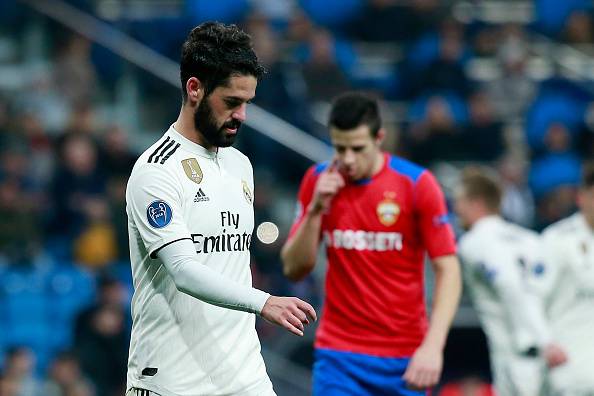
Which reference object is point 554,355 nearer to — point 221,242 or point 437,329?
point 437,329

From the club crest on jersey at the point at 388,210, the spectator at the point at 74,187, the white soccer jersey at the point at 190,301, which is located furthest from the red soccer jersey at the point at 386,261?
the spectator at the point at 74,187

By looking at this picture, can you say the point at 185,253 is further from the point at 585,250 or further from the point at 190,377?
the point at 585,250

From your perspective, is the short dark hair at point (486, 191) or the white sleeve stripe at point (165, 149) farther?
the short dark hair at point (486, 191)

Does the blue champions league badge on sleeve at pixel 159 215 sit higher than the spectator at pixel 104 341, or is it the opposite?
the blue champions league badge on sleeve at pixel 159 215

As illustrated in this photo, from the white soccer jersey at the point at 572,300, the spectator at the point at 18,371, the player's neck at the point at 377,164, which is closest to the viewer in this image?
the player's neck at the point at 377,164

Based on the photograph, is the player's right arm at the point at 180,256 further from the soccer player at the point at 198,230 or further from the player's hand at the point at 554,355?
the player's hand at the point at 554,355

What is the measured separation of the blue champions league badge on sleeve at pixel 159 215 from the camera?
4.05 m

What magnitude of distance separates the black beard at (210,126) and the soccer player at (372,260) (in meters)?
1.54

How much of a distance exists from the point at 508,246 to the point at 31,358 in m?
4.53

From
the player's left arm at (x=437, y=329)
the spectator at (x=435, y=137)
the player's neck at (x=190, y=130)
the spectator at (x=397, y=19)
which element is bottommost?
the player's left arm at (x=437, y=329)

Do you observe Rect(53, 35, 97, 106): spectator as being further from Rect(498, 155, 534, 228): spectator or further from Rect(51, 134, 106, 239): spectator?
Rect(498, 155, 534, 228): spectator

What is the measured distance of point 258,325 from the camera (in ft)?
32.7

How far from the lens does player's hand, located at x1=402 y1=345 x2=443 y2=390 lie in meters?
Result: 5.47

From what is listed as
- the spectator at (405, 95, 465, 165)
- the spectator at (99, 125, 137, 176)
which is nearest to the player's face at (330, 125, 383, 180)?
the spectator at (99, 125, 137, 176)
